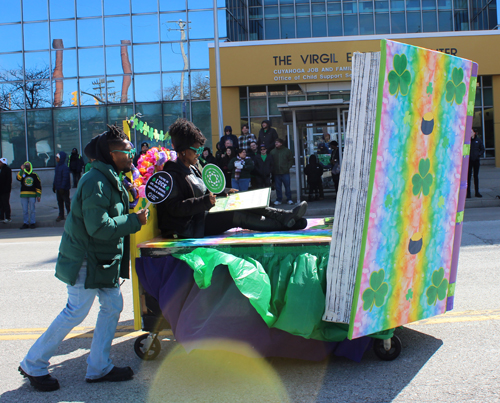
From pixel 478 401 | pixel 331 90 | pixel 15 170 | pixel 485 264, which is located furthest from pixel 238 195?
pixel 15 170

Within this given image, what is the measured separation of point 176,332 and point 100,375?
1.99 feet

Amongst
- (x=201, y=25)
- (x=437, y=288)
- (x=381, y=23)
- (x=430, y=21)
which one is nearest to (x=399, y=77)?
(x=437, y=288)

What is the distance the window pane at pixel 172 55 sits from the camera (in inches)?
909

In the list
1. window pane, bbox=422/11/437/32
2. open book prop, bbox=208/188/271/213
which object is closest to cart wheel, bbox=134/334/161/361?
open book prop, bbox=208/188/271/213

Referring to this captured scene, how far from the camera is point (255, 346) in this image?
136 inches

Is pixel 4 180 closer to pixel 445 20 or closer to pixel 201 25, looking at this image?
pixel 201 25

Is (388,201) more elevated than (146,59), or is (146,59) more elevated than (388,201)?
(146,59)

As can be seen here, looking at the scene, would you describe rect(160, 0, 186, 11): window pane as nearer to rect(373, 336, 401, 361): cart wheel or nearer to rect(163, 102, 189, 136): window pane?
Answer: rect(163, 102, 189, 136): window pane

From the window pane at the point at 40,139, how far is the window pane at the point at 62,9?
4494 millimetres

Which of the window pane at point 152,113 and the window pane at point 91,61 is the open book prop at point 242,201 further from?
the window pane at point 91,61

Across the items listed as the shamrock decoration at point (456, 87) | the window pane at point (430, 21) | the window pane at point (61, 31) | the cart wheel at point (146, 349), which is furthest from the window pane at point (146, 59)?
the shamrock decoration at point (456, 87)

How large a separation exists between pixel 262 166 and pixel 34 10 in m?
16.5

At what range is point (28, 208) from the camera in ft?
46.8

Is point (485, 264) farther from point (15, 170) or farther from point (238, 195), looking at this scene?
point (15, 170)
